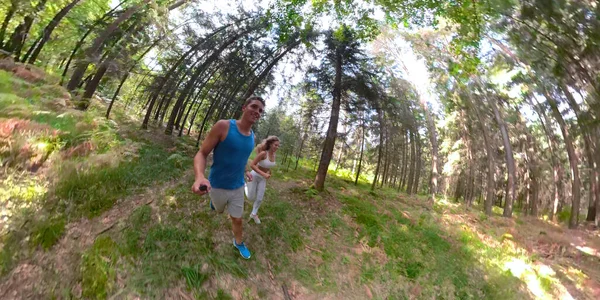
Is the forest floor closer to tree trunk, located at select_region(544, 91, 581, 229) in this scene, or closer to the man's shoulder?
the man's shoulder

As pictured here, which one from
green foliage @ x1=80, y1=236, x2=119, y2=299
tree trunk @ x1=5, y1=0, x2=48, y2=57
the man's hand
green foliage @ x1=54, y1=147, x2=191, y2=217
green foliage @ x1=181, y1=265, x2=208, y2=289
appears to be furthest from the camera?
tree trunk @ x1=5, y1=0, x2=48, y2=57

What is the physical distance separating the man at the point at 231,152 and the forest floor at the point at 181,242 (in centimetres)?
128

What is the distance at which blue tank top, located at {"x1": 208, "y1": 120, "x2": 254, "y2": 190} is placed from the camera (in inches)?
126

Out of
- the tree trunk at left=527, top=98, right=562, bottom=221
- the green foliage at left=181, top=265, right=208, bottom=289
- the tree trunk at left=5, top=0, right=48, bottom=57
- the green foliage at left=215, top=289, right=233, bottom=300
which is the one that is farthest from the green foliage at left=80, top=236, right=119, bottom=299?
the tree trunk at left=527, top=98, right=562, bottom=221

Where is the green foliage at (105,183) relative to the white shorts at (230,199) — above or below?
below

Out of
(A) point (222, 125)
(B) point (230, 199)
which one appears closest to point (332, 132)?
(B) point (230, 199)

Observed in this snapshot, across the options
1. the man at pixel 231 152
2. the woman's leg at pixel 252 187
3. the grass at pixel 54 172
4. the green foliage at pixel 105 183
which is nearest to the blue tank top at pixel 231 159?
the man at pixel 231 152

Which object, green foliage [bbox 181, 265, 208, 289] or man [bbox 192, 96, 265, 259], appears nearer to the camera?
man [bbox 192, 96, 265, 259]

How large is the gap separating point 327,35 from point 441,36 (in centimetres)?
739

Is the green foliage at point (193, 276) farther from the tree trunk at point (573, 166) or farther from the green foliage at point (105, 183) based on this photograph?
the tree trunk at point (573, 166)

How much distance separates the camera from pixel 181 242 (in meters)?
4.32

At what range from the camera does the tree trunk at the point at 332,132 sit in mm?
10094

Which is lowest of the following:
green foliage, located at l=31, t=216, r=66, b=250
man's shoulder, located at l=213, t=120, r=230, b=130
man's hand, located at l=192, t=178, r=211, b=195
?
green foliage, located at l=31, t=216, r=66, b=250

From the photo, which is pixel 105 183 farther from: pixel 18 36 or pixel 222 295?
pixel 18 36
